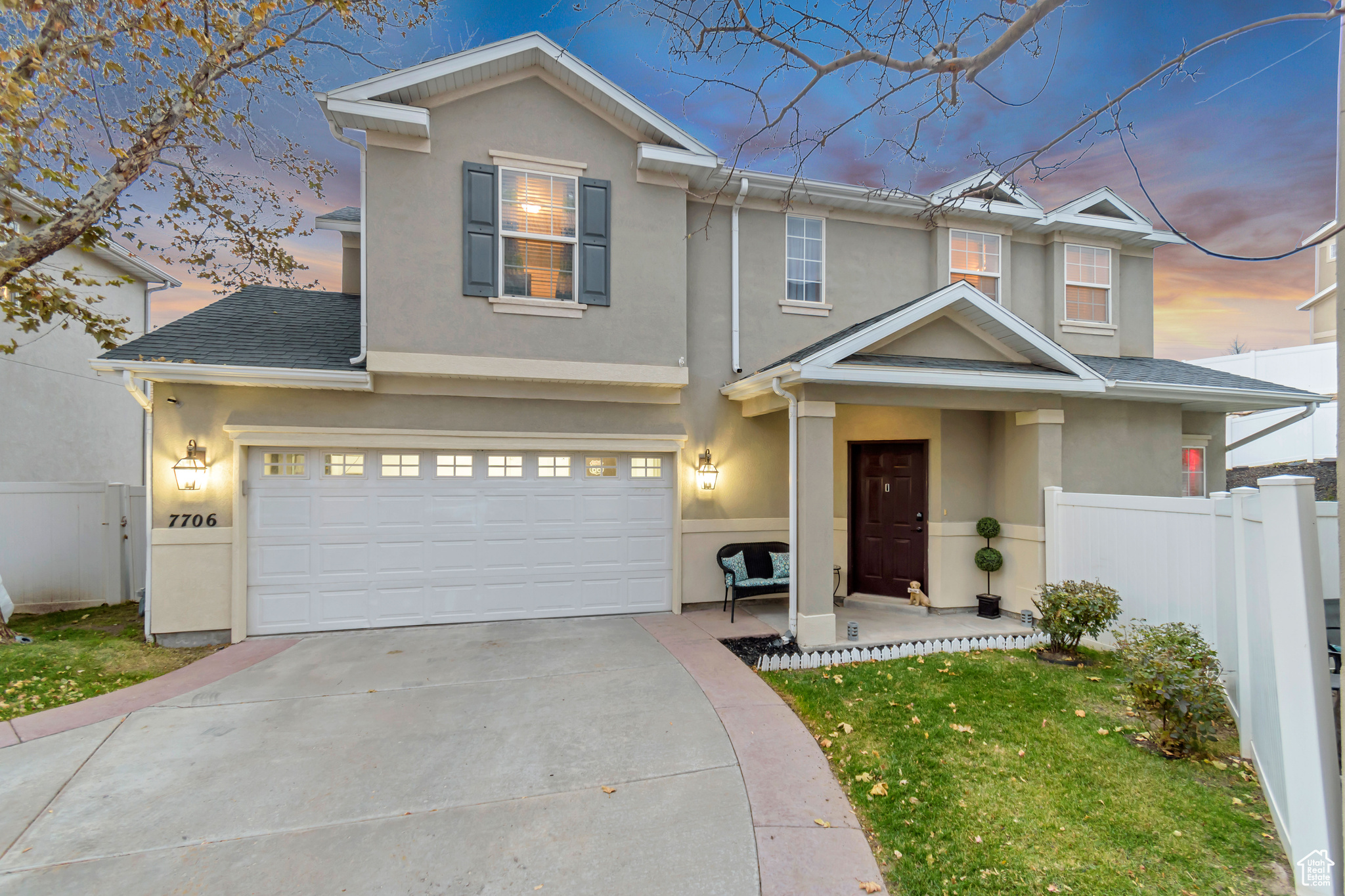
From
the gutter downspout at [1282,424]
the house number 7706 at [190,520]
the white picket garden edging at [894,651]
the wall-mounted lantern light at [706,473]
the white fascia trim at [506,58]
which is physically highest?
the white fascia trim at [506,58]

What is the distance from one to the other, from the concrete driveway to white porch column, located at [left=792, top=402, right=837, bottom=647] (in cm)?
176

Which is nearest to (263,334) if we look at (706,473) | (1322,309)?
(706,473)

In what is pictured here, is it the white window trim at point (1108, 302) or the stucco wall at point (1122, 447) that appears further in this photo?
the white window trim at point (1108, 302)

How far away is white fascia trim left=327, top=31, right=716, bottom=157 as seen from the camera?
6.26 meters

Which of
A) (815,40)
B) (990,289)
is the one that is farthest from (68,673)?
(990,289)

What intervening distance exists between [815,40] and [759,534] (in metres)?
5.83

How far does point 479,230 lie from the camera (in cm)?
672

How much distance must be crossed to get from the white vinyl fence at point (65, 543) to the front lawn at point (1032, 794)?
9259mm

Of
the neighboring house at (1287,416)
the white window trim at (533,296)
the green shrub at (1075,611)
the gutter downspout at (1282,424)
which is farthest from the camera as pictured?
the neighboring house at (1287,416)

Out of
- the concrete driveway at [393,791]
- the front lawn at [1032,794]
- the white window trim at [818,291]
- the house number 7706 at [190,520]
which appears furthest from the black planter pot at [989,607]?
the house number 7706 at [190,520]

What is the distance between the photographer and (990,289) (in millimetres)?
8930

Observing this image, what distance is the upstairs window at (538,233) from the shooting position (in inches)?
273

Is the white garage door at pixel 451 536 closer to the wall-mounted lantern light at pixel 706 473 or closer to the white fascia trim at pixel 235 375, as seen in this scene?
the wall-mounted lantern light at pixel 706 473
